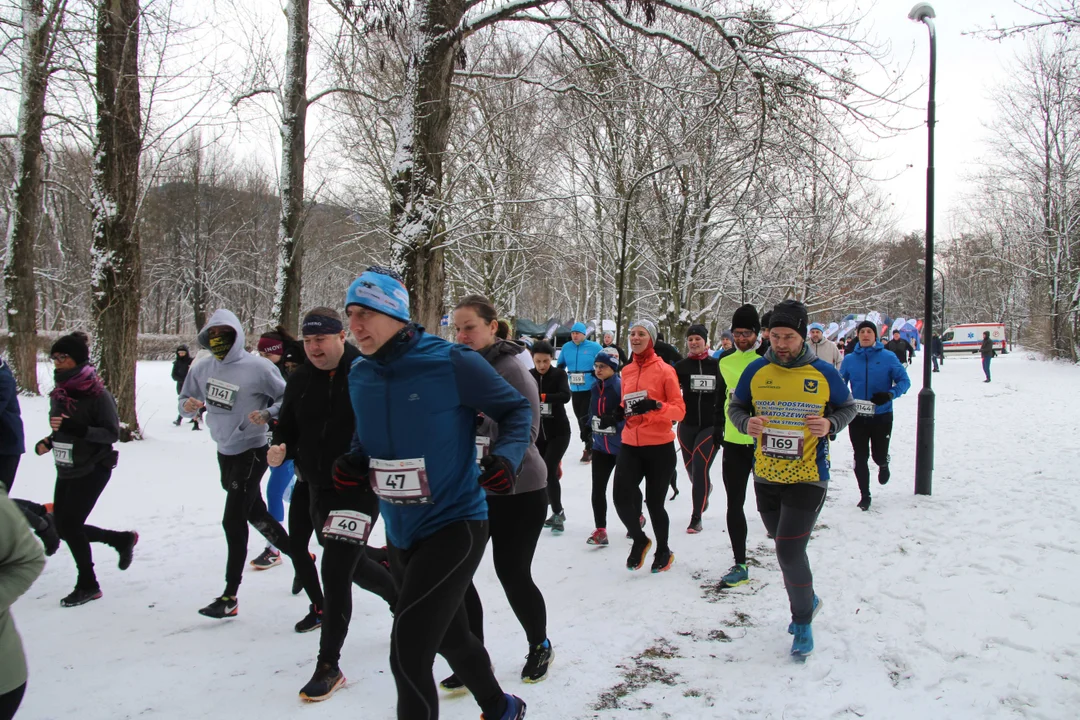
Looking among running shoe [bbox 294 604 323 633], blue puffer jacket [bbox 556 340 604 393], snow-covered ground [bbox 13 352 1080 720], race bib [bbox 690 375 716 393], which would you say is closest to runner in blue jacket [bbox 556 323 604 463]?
blue puffer jacket [bbox 556 340 604 393]

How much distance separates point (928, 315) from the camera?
27.5ft

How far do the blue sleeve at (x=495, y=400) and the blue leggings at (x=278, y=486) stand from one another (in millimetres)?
3594

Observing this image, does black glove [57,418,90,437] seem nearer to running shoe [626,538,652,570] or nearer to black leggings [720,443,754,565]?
running shoe [626,538,652,570]

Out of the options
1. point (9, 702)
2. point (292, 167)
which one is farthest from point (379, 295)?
point (292, 167)

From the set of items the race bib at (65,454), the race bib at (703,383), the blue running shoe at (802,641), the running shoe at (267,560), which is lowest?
the running shoe at (267,560)

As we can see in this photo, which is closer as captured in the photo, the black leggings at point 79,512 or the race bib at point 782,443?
the race bib at point 782,443

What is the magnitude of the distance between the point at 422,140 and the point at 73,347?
442cm

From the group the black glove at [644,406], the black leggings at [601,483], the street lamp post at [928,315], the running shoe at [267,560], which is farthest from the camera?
the street lamp post at [928,315]

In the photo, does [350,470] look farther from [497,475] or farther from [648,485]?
[648,485]

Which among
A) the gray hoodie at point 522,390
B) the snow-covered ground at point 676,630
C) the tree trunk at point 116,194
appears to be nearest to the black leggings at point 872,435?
the snow-covered ground at point 676,630

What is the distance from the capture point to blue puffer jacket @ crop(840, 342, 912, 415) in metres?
7.86

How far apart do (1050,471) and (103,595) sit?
1069cm

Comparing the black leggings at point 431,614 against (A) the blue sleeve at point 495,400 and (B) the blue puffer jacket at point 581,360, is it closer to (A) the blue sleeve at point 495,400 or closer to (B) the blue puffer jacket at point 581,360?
(A) the blue sleeve at point 495,400

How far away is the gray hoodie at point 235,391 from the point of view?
4.77 m
